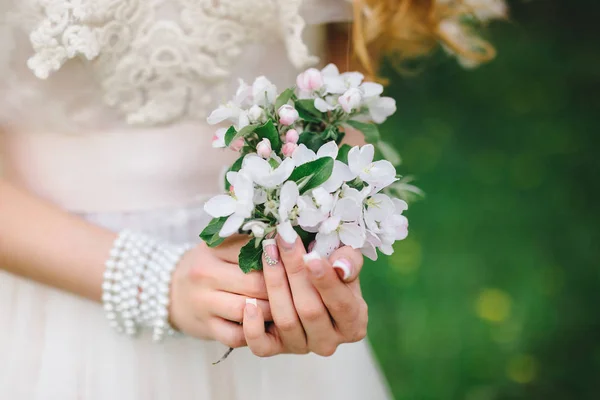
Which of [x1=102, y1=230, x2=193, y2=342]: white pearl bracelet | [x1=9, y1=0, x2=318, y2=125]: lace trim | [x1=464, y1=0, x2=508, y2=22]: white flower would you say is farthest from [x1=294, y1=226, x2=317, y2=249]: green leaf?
[x1=464, y1=0, x2=508, y2=22]: white flower

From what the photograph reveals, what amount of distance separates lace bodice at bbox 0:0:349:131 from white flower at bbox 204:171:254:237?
35cm

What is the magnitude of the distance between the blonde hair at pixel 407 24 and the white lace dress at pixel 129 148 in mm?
72

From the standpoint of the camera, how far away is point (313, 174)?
0.68 metres

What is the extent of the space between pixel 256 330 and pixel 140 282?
0.23m

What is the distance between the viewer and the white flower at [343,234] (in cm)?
69

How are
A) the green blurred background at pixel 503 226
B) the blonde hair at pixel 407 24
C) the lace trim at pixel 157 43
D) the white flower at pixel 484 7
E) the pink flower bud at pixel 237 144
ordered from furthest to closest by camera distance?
the green blurred background at pixel 503 226
the white flower at pixel 484 7
the blonde hair at pixel 407 24
the lace trim at pixel 157 43
the pink flower bud at pixel 237 144

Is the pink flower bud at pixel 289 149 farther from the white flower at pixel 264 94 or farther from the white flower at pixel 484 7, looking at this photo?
the white flower at pixel 484 7

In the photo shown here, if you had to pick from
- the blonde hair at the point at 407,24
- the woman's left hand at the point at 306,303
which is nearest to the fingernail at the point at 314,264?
the woman's left hand at the point at 306,303

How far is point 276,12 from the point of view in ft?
3.25

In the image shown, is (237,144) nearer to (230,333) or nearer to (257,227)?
(257,227)

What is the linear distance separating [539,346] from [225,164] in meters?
1.95

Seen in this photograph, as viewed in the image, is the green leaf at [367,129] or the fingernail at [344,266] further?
the green leaf at [367,129]

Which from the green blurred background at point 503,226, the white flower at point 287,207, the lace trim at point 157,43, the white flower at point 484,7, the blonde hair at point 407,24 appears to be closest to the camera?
the white flower at point 287,207

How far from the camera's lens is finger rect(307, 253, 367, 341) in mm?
690
